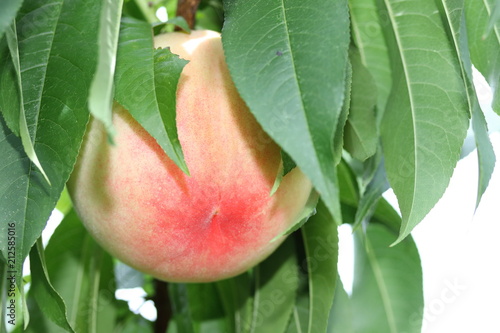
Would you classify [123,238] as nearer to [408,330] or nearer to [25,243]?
[25,243]

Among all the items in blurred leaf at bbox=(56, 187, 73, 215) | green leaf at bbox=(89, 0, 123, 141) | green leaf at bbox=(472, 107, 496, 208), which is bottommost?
blurred leaf at bbox=(56, 187, 73, 215)

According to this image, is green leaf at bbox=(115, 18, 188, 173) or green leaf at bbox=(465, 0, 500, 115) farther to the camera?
green leaf at bbox=(465, 0, 500, 115)

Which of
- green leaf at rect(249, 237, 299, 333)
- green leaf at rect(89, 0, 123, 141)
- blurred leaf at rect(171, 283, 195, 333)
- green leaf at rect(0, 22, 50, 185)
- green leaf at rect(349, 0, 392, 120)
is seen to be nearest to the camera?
green leaf at rect(89, 0, 123, 141)

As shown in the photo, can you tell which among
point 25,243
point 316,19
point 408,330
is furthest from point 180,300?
point 316,19

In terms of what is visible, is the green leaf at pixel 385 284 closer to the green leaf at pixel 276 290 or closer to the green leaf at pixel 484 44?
the green leaf at pixel 276 290

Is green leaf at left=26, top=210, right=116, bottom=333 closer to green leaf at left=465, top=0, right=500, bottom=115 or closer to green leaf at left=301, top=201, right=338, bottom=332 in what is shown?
green leaf at left=301, top=201, right=338, bottom=332

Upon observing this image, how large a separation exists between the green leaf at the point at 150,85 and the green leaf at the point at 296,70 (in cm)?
7

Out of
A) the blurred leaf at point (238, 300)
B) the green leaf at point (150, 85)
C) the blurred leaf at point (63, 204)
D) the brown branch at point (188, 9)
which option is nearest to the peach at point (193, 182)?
the green leaf at point (150, 85)

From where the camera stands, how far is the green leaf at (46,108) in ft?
1.93

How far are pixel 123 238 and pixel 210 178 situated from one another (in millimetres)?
118

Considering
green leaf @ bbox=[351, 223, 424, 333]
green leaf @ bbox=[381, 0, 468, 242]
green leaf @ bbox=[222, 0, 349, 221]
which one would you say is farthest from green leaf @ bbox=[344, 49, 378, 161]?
green leaf @ bbox=[351, 223, 424, 333]

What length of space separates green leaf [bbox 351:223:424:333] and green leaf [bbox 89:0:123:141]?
587 millimetres

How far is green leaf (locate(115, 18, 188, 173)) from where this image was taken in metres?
0.59

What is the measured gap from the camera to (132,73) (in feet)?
2.05
